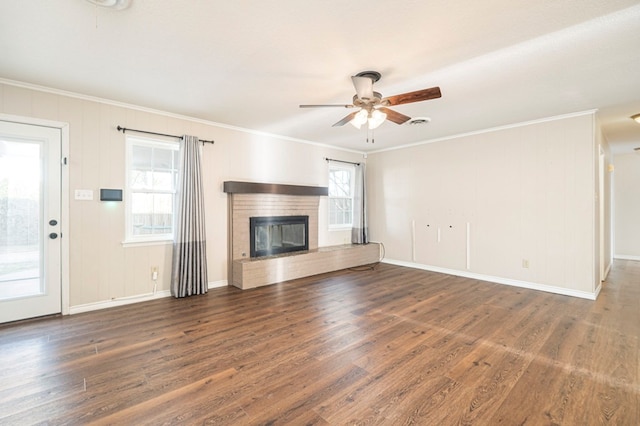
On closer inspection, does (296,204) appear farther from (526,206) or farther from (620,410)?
(620,410)

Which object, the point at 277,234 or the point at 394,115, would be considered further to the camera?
the point at 277,234

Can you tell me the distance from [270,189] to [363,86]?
8.64 ft

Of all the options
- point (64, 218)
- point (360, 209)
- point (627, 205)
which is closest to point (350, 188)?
point (360, 209)

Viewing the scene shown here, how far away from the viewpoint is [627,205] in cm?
683

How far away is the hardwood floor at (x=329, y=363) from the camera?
1777mm

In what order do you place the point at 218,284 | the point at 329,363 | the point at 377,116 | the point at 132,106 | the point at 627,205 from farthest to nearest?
the point at 627,205
the point at 218,284
the point at 132,106
the point at 377,116
the point at 329,363

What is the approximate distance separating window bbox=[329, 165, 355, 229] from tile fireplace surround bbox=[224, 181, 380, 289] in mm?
656

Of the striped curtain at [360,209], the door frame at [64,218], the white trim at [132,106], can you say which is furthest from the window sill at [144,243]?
the striped curtain at [360,209]

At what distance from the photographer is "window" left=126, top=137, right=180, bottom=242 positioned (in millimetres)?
3826

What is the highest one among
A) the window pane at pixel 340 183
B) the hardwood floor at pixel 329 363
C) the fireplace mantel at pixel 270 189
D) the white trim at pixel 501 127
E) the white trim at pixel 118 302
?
the white trim at pixel 501 127

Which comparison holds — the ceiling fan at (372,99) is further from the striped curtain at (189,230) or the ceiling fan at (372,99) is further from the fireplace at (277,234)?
the fireplace at (277,234)

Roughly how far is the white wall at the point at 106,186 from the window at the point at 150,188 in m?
0.12

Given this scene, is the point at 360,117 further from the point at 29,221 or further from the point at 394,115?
the point at 29,221

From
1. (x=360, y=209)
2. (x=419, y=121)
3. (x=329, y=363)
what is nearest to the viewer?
(x=329, y=363)
